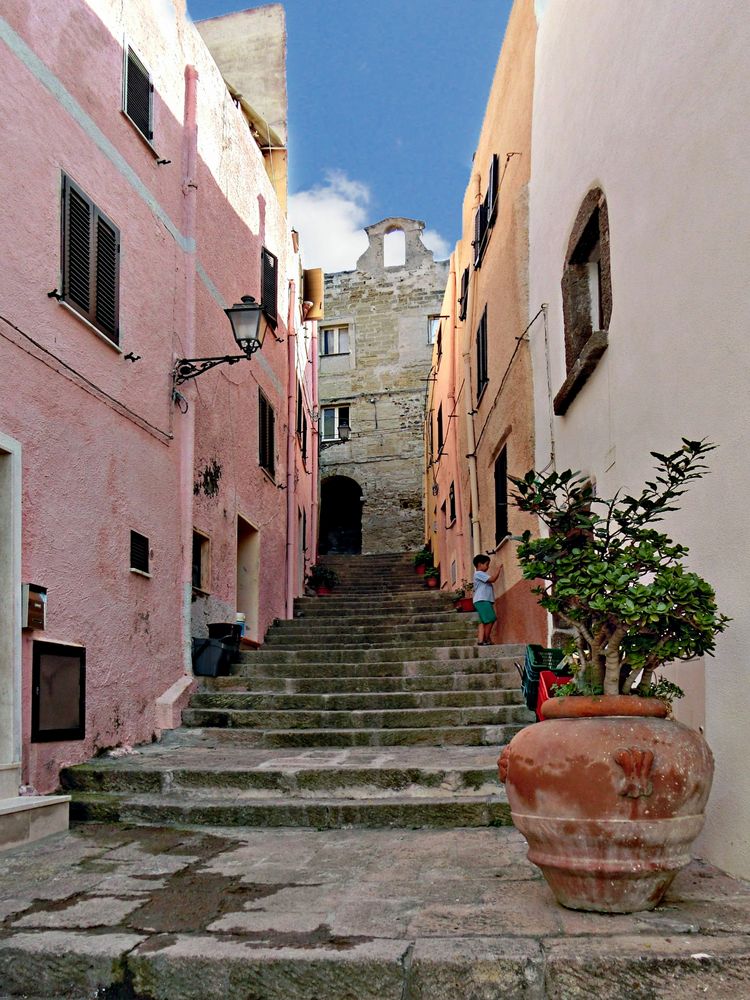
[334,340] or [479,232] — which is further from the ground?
[334,340]

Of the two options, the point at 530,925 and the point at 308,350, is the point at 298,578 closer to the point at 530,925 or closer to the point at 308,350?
the point at 308,350

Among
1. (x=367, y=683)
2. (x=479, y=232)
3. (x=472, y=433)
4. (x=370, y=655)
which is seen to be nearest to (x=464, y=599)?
(x=472, y=433)

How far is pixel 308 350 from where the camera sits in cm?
2003

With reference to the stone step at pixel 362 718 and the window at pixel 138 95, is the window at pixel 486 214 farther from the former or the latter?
the stone step at pixel 362 718

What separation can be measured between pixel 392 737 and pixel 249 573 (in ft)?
17.2

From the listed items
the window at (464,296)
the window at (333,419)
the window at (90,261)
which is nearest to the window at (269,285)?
the window at (464,296)

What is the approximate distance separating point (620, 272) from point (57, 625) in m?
4.27

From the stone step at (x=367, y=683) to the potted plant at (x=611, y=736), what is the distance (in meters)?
4.89

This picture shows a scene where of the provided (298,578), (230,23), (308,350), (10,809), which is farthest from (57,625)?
(308,350)

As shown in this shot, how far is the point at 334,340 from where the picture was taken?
27891 millimetres

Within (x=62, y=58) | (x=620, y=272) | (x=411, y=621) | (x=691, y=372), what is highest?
(x=62, y=58)

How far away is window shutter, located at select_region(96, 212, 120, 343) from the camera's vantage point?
272 inches

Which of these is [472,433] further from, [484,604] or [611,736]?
[611,736]

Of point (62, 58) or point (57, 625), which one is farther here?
point (62, 58)
